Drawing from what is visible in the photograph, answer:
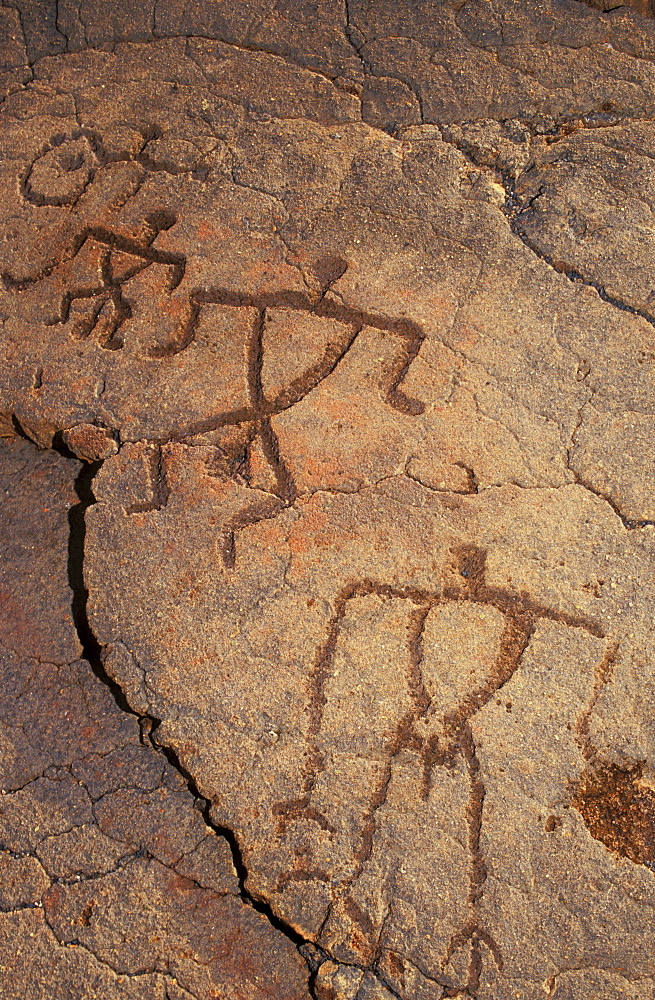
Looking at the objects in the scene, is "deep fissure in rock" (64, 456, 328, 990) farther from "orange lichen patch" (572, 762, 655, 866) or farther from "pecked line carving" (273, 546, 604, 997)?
"orange lichen patch" (572, 762, 655, 866)

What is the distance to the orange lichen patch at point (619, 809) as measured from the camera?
6.68ft

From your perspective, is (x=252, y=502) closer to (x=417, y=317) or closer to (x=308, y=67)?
(x=417, y=317)

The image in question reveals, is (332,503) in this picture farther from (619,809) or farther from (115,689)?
(619,809)

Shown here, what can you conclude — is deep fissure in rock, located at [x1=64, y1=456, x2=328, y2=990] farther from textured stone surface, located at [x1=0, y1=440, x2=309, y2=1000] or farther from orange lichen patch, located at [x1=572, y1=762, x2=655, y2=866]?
orange lichen patch, located at [x1=572, y1=762, x2=655, y2=866]

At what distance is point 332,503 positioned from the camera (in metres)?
2.46

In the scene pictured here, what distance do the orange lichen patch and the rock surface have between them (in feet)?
0.04

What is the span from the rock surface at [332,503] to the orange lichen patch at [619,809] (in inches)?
0.5

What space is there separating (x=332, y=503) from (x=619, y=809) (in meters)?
1.17

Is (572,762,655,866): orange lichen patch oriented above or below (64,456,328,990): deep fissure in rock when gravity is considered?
above

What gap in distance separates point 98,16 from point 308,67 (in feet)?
3.54

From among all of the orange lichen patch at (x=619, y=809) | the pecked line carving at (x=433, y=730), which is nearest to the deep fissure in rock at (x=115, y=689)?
the pecked line carving at (x=433, y=730)

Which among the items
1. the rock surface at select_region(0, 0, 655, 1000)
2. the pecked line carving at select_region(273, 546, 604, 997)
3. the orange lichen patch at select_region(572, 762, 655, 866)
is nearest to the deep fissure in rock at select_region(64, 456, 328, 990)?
the rock surface at select_region(0, 0, 655, 1000)

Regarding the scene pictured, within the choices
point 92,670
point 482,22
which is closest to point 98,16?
point 482,22

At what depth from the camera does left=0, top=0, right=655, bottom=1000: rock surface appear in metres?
2.01
